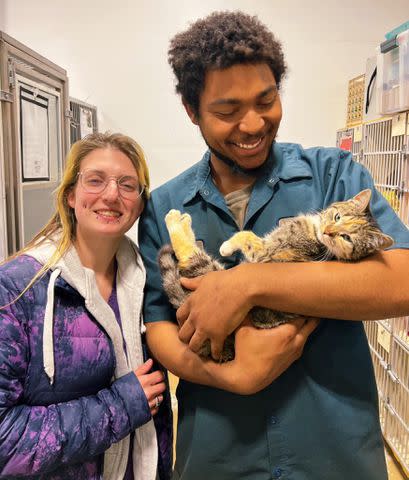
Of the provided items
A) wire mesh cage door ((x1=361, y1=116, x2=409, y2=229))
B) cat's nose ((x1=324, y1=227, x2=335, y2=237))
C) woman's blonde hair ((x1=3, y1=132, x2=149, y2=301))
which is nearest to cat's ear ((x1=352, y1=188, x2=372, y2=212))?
cat's nose ((x1=324, y1=227, x2=335, y2=237))

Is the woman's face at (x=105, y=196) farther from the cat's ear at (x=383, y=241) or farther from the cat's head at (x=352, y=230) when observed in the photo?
the cat's ear at (x=383, y=241)

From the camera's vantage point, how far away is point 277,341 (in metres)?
0.85

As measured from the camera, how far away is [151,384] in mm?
1094

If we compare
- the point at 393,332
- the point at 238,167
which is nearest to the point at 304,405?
the point at 238,167

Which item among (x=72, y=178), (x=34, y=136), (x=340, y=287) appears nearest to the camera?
(x=340, y=287)

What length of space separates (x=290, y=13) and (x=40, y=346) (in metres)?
3.18

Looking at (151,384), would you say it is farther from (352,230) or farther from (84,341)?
(352,230)

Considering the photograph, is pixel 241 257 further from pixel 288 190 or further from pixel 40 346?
pixel 40 346

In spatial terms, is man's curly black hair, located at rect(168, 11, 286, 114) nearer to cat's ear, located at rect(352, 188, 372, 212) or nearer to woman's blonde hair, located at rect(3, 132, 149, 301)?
woman's blonde hair, located at rect(3, 132, 149, 301)

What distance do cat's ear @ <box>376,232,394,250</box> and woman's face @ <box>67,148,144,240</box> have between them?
Result: 0.67 m

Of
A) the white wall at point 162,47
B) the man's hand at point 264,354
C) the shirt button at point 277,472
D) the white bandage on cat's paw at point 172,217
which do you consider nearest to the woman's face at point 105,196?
the white bandage on cat's paw at point 172,217

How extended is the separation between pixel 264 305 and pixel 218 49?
1.98 feet

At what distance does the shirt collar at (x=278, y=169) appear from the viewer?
1.01 m

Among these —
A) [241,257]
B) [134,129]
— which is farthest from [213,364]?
[134,129]
